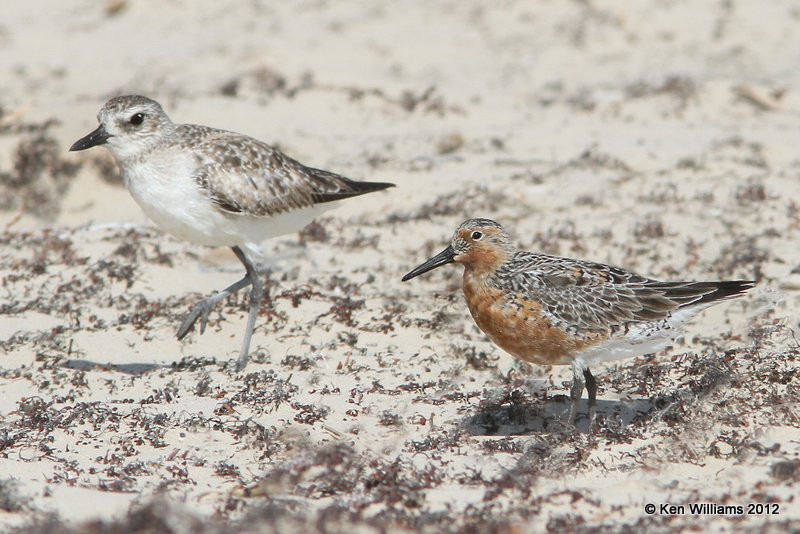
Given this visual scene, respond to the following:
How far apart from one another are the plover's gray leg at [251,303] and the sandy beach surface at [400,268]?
0.48 feet

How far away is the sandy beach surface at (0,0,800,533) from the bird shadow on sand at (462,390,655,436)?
2 centimetres

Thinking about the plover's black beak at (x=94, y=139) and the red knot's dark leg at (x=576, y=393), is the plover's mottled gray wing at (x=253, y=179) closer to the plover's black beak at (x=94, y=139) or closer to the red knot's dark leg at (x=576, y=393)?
the plover's black beak at (x=94, y=139)

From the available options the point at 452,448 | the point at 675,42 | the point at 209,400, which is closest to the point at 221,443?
the point at 209,400

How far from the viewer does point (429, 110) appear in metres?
15.9

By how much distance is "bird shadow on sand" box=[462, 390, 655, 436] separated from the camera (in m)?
8.04

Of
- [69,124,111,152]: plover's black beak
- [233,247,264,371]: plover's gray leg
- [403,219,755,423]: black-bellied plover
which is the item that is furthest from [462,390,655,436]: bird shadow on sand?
[69,124,111,152]: plover's black beak

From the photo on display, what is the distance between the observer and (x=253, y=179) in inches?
392

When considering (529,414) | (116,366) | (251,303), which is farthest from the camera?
(251,303)

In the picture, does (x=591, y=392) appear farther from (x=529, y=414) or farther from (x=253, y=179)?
(x=253, y=179)

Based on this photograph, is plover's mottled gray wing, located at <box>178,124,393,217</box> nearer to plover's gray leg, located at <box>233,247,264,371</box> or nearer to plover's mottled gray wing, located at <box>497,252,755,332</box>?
plover's gray leg, located at <box>233,247,264,371</box>

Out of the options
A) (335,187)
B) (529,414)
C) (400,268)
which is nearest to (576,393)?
(529,414)

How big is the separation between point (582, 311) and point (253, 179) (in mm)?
3556

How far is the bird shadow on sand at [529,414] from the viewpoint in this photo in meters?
8.04

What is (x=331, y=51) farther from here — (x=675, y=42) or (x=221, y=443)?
(x=221, y=443)
